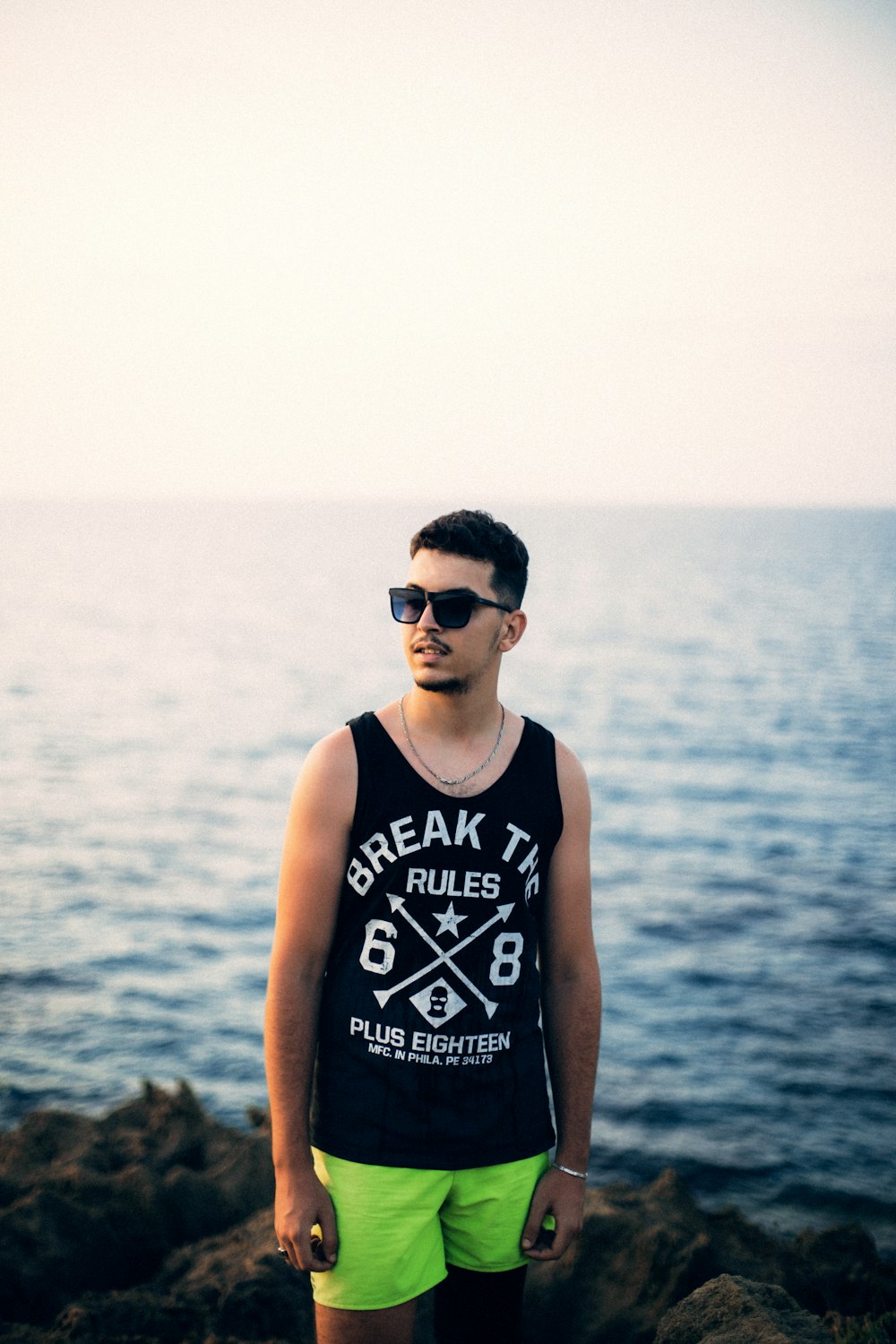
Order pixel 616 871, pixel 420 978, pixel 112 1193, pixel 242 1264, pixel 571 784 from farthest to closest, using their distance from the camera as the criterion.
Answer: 1. pixel 616 871
2. pixel 112 1193
3. pixel 242 1264
4. pixel 571 784
5. pixel 420 978

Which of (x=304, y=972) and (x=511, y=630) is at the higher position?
(x=511, y=630)

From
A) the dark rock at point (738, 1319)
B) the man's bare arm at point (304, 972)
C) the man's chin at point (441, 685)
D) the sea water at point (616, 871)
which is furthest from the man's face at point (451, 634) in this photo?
the sea water at point (616, 871)

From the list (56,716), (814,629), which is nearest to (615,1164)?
(56,716)

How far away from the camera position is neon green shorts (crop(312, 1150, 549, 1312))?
110 inches

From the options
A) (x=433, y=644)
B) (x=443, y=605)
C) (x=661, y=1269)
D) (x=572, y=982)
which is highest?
(x=443, y=605)

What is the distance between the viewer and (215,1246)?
5.00 metres

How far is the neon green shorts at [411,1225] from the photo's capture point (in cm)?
280

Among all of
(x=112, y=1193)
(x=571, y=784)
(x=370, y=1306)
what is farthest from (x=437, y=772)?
(x=112, y=1193)

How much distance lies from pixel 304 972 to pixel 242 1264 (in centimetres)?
249

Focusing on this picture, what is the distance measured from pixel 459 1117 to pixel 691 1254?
253 centimetres

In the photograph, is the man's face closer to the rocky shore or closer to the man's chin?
the man's chin

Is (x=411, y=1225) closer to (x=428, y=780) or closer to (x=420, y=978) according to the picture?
(x=420, y=978)

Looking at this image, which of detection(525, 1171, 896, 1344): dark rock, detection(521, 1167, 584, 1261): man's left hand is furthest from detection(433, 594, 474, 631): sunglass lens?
detection(525, 1171, 896, 1344): dark rock

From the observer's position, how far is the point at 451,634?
2967mm
